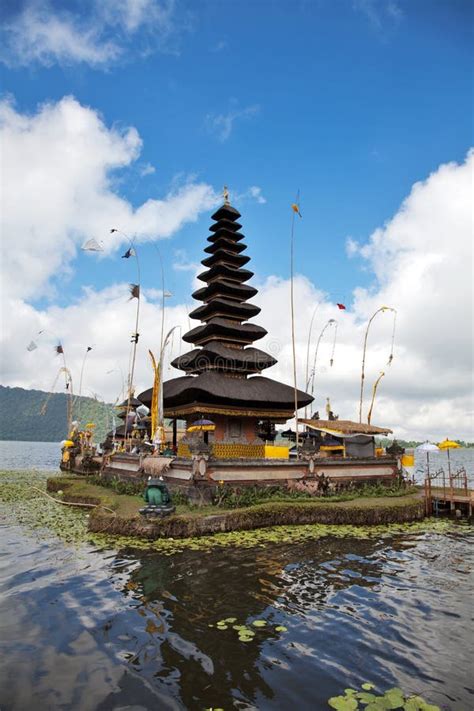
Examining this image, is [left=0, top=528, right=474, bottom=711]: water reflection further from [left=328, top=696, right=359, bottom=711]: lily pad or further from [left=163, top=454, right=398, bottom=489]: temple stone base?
[left=163, top=454, right=398, bottom=489]: temple stone base

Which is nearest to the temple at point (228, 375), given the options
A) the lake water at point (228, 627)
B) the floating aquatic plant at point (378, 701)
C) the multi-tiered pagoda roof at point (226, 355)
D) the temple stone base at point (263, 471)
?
the multi-tiered pagoda roof at point (226, 355)

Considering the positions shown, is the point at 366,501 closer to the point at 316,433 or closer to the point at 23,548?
the point at 316,433

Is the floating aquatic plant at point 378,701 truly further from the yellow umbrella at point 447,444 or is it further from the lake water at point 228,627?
the yellow umbrella at point 447,444

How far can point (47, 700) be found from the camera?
7.19 metres

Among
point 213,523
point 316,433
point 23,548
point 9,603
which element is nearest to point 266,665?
point 9,603

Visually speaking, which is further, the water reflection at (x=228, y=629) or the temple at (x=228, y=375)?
the temple at (x=228, y=375)

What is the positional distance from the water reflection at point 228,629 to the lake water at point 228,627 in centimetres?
4

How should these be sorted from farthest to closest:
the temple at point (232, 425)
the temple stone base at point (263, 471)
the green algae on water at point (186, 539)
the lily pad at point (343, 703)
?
the temple at point (232, 425) < the temple stone base at point (263, 471) < the green algae on water at point (186, 539) < the lily pad at point (343, 703)

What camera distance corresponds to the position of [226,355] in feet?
104

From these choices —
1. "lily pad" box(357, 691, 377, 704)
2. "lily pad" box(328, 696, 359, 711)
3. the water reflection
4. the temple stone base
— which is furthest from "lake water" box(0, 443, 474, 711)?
the temple stone base

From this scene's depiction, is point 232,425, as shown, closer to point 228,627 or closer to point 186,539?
point 186,539

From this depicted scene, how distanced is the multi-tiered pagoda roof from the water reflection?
13.8 metres

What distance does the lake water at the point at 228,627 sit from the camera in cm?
757

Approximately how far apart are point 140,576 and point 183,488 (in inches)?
343
